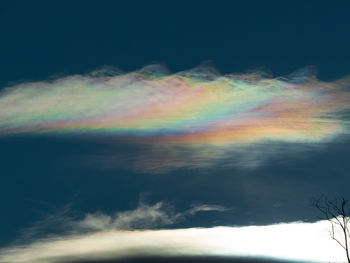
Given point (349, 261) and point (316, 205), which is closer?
point (349, 261)

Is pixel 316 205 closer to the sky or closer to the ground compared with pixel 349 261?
closer to the sky

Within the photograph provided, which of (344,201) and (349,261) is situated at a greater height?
(344,201)
